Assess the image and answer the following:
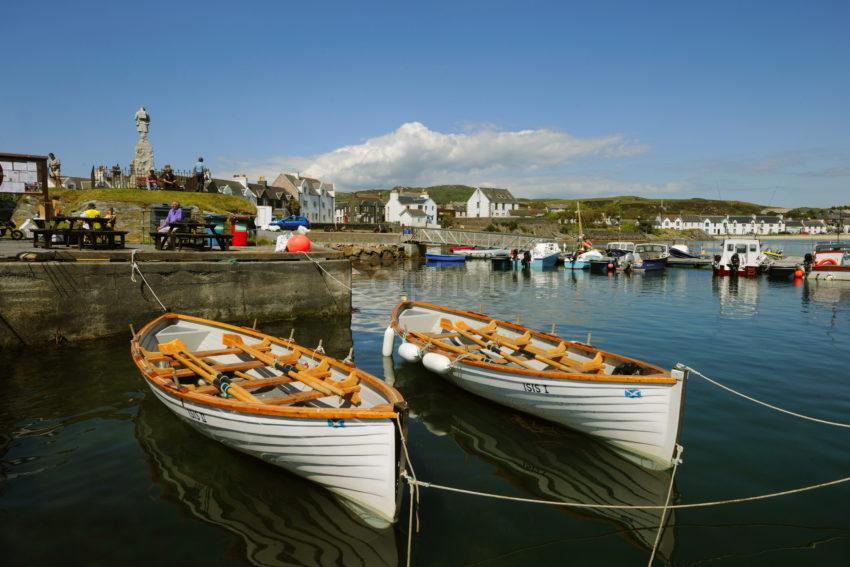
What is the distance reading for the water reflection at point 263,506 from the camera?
18.6ft

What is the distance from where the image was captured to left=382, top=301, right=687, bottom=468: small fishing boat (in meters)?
7.43

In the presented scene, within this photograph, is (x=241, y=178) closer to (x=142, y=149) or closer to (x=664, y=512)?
(x=142, y=149)

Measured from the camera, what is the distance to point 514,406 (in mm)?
→ 9516

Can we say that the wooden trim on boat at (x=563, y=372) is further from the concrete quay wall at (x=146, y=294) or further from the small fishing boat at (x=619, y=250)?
the small fishing boat at (x=619, y=250)

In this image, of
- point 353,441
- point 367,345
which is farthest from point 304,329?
point 353,441

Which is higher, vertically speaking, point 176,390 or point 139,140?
point 139,140

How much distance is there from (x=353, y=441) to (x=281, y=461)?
1.50 meters

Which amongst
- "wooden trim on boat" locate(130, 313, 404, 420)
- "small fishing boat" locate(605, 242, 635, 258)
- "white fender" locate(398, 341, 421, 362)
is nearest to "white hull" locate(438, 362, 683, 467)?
"white fender" locate(398, 341, 421, 362)

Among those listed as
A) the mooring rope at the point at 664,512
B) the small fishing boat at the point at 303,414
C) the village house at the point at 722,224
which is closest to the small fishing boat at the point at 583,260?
the mooring rope at the point at 664,512

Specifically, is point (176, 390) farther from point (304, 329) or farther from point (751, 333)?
point (751, 333)

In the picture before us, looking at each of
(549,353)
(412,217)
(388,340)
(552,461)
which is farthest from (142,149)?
(412,217)

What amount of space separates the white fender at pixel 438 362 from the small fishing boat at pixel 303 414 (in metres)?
2.40

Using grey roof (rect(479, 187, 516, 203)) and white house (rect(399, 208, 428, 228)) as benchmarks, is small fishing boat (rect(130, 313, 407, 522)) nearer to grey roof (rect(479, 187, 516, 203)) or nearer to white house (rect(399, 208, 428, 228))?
white house (rect(399, 208, 428, 228))

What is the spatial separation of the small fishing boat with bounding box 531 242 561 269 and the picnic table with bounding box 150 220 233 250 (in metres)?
38.7
